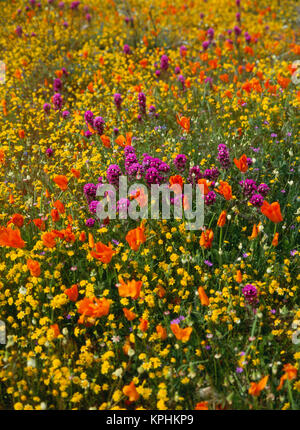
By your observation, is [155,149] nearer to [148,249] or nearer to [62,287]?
[148,249]

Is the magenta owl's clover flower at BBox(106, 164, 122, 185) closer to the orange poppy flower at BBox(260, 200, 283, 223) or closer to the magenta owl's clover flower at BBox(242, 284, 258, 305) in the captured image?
the orange poppy flower at BBox(260, 200, 283, 223)

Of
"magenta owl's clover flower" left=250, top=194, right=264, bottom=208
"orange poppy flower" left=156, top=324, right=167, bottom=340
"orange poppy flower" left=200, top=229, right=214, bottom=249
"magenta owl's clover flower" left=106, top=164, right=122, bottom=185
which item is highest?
"magenta owl's clover flower" left=106, top=164, right=122, bottom=185

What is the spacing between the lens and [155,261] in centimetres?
381

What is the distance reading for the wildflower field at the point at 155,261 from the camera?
2832mm

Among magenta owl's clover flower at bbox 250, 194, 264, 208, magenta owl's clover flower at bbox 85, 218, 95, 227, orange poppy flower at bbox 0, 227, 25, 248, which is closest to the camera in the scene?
orange poppy flower at bbox 0, 227, 25, 248

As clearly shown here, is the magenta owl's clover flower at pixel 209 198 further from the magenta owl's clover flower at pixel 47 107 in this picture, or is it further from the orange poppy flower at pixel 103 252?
the magenta owl's clover flower at pixel 47 107

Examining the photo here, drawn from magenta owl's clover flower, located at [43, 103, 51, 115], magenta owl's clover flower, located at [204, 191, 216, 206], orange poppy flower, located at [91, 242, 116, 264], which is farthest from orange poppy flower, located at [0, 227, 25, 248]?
magenta owl's clover flower, located at [43, 103, 51, 115]

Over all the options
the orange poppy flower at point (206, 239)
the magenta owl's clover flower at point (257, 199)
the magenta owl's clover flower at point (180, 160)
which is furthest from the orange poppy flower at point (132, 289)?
the magenta owl's clover flower at point (180, 160)

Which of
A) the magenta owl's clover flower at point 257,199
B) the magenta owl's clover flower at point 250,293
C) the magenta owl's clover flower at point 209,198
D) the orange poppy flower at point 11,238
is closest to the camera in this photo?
the magenta owl's clover flower at point 250,293

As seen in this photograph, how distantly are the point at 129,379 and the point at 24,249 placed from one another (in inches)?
67.5

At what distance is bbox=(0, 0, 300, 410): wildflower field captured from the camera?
9.29ft

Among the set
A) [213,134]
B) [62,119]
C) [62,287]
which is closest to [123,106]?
[62,119]

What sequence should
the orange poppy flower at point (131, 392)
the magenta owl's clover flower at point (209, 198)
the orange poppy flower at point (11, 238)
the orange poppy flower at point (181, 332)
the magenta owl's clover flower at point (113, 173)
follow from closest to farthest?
the orange poppy flower at point (131, 392)
the orange poppy flower at point (181, 332)
the orange poppy flower at point (11, 238)
the magenta owl's clover flower at point (209, 198)
the magenta owl's clover flower at point (113, 173)

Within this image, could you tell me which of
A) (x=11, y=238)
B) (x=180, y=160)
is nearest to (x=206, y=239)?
(x=180, y=160)
